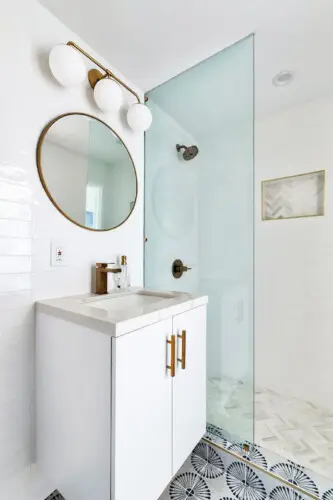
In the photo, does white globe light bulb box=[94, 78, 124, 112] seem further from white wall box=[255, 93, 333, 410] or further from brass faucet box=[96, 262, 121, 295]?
white wall box=[255, 93, 333, 410]

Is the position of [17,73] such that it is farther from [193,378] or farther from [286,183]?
[286,183]

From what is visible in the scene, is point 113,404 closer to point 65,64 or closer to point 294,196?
point 65,64

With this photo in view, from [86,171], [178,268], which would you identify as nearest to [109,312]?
[86,171]

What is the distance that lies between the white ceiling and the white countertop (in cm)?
130

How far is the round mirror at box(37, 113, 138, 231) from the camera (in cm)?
111

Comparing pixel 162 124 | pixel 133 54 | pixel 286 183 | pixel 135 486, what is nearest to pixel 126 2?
pixel 133 54

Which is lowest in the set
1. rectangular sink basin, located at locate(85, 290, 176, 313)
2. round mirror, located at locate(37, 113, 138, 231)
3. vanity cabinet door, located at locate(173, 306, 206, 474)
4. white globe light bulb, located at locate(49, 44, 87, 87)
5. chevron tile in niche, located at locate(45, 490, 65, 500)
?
chevron tile in niche, located at locate(45, 490, 65, 500)

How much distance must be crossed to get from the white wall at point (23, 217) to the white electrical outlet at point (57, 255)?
0.03m

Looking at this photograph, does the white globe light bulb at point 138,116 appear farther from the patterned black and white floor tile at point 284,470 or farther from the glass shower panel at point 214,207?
the patterned black and white floor tile at point 284,470

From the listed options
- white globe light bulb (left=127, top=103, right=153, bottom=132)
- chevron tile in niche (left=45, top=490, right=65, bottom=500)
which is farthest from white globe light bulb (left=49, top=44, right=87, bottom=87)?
chevron tile in niche (left=45, top=490, right=65, bottom=500)

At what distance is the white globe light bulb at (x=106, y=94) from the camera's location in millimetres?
1214

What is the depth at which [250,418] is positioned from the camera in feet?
4.37

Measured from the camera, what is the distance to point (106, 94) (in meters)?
1.22

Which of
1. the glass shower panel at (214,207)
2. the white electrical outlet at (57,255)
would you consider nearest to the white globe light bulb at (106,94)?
the glass shower panel at (214,207)
